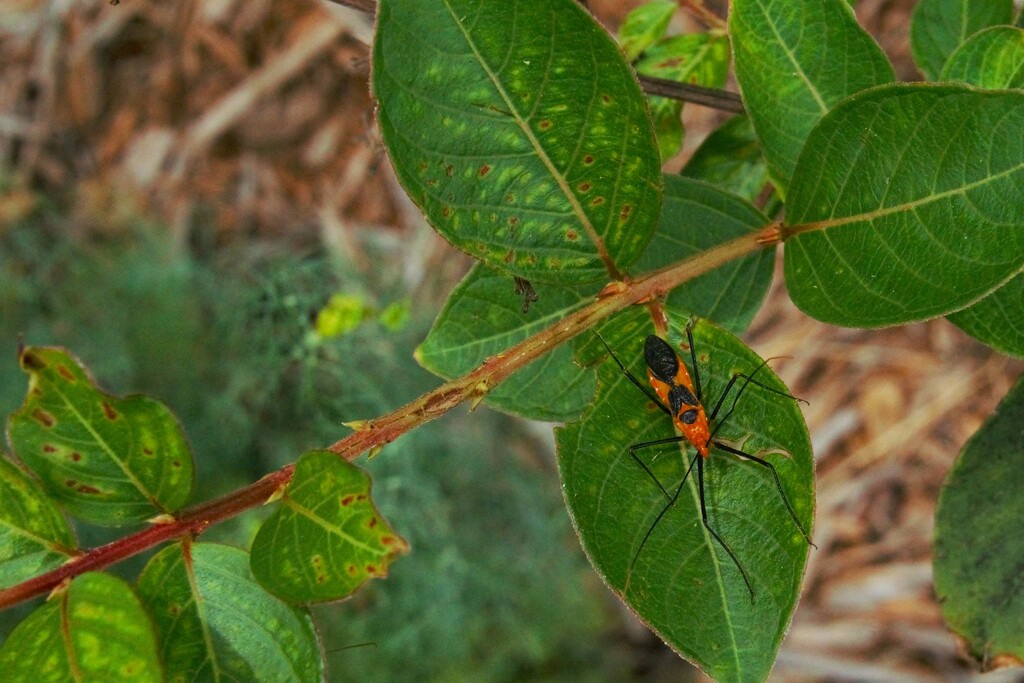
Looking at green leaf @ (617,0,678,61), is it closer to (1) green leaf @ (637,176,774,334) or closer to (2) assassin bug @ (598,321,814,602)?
(1) green leaf @ (637,176,774,334)

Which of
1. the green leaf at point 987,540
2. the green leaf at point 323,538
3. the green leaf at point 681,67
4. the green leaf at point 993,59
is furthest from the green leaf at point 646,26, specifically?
the green leaf at point 323,538

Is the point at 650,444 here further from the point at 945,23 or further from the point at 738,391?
the point at 945,23

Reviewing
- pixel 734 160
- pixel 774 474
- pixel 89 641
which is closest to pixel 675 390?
pixel 774 474

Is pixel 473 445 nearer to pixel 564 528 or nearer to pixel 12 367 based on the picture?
pixel 564 528

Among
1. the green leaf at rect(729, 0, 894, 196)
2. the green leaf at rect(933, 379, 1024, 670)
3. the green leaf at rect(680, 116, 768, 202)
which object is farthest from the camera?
the green leaf at rect(680, 116, 768, 202)

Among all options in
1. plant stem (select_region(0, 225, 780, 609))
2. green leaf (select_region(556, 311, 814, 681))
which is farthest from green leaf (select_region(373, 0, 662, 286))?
green leaf (select_region(556, 311, 814, 681))

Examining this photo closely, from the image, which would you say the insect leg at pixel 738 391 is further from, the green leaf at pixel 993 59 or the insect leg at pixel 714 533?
the green leaf at pixel 993 59

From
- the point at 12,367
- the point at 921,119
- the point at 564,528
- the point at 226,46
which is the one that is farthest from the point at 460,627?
the point at 921,119
